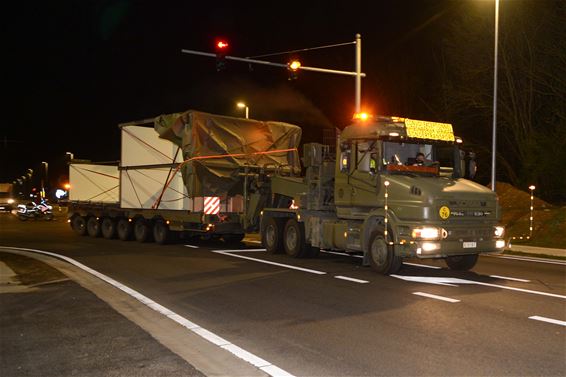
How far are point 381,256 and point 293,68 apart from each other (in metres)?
9.20

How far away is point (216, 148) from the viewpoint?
1820 centimetres

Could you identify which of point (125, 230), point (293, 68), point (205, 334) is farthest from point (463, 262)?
point (125, 230)

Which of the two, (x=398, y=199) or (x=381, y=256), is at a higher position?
(x=398, y=199)

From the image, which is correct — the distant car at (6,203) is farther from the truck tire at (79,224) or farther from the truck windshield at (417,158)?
the truck windshield at (417,158)

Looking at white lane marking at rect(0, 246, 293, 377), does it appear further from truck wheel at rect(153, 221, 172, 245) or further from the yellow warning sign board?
truck wheel at rect(153, 221, 172, 245)

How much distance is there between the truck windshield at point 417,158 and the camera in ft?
41.0

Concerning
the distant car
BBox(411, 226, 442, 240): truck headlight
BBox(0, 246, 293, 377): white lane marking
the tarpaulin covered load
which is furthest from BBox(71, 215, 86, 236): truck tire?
the distant car

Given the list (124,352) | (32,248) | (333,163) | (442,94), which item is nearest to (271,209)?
(333,163)

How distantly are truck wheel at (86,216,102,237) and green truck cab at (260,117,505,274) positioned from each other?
37.8 feet

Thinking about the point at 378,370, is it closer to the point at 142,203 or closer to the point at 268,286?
the point at 268,286

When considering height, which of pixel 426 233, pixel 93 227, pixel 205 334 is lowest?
pixel 205 334

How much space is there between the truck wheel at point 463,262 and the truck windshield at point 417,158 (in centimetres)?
192

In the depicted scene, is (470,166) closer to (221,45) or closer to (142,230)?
(221,45)

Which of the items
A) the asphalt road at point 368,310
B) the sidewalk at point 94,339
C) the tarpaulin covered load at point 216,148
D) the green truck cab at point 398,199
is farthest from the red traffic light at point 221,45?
the sidewalk at point 94,339
